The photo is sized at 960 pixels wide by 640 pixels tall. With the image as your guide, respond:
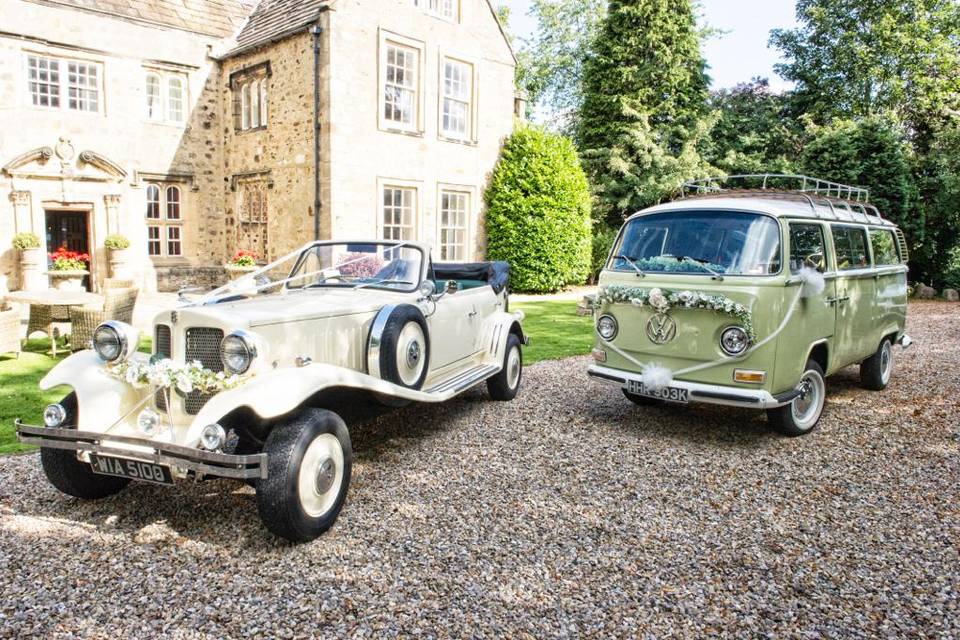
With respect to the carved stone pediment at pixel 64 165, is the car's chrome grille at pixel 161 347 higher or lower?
lower

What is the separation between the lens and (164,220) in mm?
17469

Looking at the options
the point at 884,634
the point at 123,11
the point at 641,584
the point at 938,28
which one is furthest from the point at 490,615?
the point at 938,28

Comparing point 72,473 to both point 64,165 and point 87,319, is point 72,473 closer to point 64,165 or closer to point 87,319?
point 87,319

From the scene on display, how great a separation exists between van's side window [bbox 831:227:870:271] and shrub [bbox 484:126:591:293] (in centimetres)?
1142

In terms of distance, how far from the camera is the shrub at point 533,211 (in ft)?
59.7

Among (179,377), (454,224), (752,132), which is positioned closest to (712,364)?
(179,377)

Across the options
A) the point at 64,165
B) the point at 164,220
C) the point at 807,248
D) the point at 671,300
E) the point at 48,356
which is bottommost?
the point at 48,356

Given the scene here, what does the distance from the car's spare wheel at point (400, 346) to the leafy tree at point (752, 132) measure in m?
20.4

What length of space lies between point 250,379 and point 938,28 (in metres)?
31.1

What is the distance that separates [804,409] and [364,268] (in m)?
4.40

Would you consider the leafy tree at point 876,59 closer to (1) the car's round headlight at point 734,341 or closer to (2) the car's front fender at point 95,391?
(1) the car's round headlight at point 734,341

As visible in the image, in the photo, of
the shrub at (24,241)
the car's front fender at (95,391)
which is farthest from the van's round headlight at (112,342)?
the shrub at (24,241)

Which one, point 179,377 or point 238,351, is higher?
point 238,351

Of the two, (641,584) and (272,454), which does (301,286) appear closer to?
(272,454)
